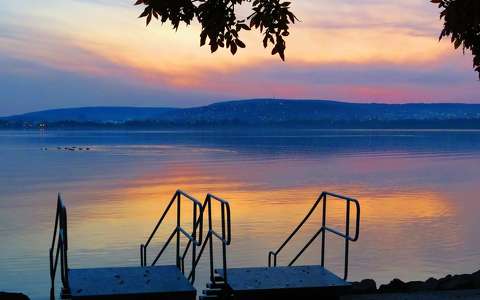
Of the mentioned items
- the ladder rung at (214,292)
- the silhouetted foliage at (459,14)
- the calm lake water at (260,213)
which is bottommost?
the calm lake water at (260,213)

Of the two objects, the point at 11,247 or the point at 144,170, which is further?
the point at 144,170

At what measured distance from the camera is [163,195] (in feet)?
124

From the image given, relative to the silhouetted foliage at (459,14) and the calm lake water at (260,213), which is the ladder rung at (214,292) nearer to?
the silhouetted foliage at (459,14)

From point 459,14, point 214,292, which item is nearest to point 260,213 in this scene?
point 214,292

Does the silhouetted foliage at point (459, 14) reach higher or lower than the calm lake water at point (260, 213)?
higher

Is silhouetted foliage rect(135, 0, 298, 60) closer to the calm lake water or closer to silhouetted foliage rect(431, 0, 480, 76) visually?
silhouetted foliage rect(431, 0, 480, 76)

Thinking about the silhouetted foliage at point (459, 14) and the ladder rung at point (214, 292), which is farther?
the ladder rung at point (214, 292)

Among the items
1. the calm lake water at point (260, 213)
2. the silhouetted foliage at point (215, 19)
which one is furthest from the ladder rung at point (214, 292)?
the calm lake water at point (260, 213)

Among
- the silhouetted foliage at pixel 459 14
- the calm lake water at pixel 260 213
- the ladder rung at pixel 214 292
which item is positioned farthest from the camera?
the calm lake water at pixel 260 213

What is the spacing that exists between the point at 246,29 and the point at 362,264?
12.8 m

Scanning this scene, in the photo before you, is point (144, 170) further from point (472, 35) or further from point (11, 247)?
point (472, 35)

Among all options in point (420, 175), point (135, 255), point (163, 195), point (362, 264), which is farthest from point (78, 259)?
point (420, 175)

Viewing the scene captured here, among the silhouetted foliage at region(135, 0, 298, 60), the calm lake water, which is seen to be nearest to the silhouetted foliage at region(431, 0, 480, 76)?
the silhouetted foliage at region(135, 0, 298, 60)

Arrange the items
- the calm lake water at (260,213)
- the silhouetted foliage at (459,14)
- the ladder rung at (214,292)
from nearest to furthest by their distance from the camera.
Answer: the silhouetted foliage at (459,14) → the ladder rung at (214,292) → the calm lake water at (260,213)
